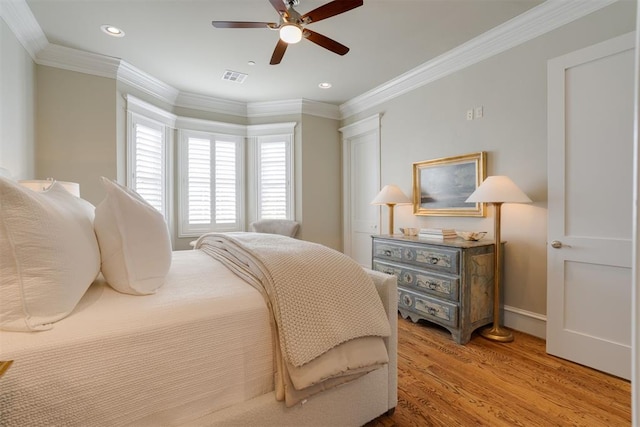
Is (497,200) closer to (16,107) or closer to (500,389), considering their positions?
(500,389)

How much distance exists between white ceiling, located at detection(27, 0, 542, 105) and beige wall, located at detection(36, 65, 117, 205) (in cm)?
37

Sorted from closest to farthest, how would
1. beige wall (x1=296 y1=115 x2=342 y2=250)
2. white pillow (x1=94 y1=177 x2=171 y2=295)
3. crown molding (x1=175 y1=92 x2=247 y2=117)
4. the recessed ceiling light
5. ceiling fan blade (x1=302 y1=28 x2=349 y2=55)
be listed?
white pillow (x1=94 y1=177 x2=171 y2=295) → ceiling fan blade (x1=302 y1=28 x2=349 y2=55) → the recessed ceiling light → crown molding (x1=175 y1=92 x2=247 y2=117) → beige wall (x1=296 y1=115 x2=342 y2=250)

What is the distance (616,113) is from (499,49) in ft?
4.01

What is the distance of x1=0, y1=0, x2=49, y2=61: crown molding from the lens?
2172 millimetres

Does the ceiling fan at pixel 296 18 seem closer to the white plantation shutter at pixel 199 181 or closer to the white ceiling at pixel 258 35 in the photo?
the white ceiling at pixel 258 35

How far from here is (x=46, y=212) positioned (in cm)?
93

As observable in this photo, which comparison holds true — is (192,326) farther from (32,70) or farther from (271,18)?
(32,70)

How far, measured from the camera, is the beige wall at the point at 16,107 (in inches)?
85.4

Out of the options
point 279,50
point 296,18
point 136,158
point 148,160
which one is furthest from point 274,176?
point 296,18

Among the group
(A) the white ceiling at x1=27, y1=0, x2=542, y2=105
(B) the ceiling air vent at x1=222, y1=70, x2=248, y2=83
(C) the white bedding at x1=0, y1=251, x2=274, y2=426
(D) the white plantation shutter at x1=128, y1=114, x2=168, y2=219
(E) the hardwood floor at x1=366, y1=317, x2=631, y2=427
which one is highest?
(B) the ceiling air vent at x1=222, y1=70, x2=248, y2=83

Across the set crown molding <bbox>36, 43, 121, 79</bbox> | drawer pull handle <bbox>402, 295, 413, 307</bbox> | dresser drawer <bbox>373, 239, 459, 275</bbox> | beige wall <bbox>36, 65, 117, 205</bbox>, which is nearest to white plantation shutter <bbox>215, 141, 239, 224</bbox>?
beige wall <bbox>36, 65, 117, 205</bbox>

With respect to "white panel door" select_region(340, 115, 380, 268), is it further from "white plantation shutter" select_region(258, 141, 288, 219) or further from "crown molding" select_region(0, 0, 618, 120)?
"white plantation shutter" select_region(258, 141, 288, 219)

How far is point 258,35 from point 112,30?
54.3 inches

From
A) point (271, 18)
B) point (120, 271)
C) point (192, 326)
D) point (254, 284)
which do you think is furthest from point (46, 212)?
point (271, 18)
